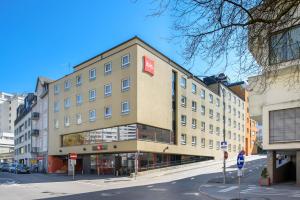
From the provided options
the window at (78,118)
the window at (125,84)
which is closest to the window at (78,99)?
the window at (78,118)

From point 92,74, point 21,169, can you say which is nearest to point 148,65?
point 92,74

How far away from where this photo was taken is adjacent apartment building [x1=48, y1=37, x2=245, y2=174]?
1673 inches

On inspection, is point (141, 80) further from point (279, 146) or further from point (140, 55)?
point (279, 146)

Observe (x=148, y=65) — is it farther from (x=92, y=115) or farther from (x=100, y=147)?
(x=100, y=147)

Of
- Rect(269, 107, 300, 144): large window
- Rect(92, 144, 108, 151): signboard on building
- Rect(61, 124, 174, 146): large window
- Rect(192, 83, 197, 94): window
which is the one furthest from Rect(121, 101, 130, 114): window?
Rect(269, 107, 300, 144): large window

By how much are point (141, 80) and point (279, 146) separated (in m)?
18.5

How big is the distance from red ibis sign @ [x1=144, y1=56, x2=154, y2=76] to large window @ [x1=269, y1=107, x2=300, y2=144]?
17.6m

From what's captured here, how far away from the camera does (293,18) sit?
24.0 feet

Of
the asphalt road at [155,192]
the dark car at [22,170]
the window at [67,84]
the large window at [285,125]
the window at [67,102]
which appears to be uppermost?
the window at [67,84]

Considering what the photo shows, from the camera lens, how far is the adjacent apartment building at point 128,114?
4250 cm

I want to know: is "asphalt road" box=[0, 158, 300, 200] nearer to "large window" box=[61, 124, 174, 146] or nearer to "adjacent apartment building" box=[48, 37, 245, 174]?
"adjacent apartment building" box=[48, 37, 245, 174]

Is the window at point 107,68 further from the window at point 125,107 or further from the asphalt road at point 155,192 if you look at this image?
the asphalt road at point 155,192

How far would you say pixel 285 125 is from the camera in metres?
28.5

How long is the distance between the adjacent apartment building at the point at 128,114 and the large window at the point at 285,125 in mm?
8300
